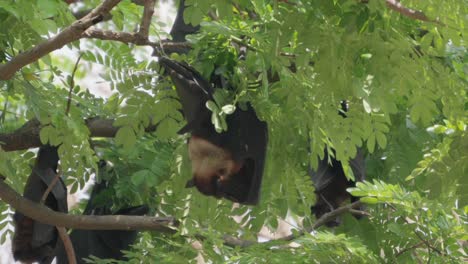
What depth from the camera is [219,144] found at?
3.06 m

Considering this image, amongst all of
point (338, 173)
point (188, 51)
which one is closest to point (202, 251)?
point (188, 51)

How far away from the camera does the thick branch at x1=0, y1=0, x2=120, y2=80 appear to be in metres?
2.22

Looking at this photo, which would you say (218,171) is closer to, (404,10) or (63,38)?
(63,38)

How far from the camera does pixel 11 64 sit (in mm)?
2518

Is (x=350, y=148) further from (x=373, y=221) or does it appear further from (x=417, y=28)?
(x=373, y=221)

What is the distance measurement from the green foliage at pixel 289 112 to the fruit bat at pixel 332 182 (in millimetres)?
135

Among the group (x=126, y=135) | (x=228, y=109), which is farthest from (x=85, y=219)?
(x=228, y=109)

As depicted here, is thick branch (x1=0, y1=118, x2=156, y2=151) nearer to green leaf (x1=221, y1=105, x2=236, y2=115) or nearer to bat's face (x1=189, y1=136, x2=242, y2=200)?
bat's face (x1=189, y1=136, x2=242, y2=200)

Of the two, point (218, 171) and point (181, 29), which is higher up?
point (181, 29)

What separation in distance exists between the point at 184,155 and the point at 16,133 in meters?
0.60

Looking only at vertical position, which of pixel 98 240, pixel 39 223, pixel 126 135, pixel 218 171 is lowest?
pixel 98 240

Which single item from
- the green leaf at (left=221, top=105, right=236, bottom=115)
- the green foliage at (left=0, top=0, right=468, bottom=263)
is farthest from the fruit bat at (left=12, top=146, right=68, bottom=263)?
the green leaf at (left=221, top=105, right=236, bottom=115)

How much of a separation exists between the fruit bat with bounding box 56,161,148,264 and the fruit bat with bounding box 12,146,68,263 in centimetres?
12

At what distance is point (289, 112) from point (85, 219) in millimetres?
761
